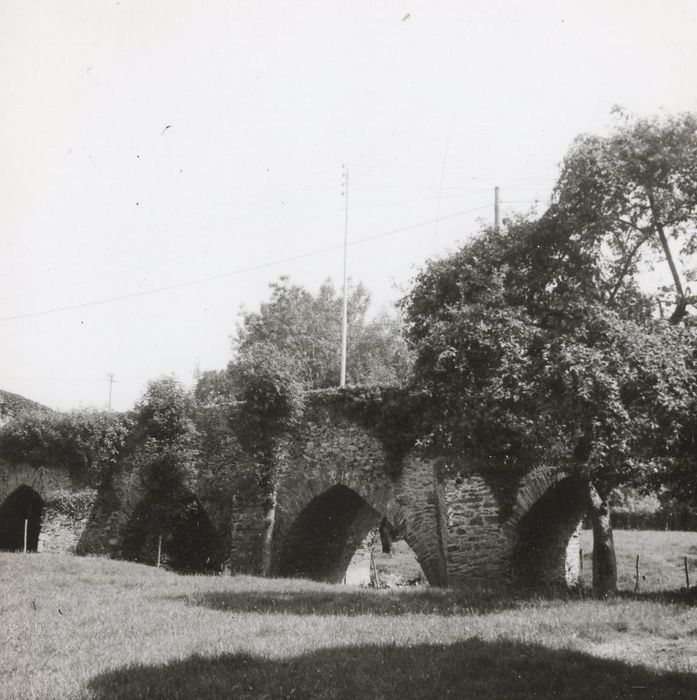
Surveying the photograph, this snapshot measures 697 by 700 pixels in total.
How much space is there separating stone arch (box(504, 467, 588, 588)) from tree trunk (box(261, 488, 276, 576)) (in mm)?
6163

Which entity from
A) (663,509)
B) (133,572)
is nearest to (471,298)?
(133,572)

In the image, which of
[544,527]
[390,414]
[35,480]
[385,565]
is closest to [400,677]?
[390,414]

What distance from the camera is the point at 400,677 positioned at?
6234 mm

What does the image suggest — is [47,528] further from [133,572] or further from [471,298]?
[471,298]

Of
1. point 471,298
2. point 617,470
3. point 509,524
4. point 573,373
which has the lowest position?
point 509,524

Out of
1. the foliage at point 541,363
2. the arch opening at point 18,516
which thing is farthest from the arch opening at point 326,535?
the arch opening at point 18,516

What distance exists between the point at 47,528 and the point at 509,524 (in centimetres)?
1475

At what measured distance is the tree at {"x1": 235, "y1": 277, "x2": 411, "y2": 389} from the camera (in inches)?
1342

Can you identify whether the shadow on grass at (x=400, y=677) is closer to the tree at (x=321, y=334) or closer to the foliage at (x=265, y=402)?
the foliage at (x=265, y=402)

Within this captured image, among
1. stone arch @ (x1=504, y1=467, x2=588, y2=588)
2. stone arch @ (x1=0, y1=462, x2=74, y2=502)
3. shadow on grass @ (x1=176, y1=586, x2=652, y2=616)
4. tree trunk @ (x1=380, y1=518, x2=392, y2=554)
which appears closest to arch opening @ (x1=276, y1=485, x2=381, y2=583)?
stone arch @ (x1=504, y1=467, x2=588, y2=588)

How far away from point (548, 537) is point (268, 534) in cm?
689

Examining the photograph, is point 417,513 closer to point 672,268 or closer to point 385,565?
point 672,268

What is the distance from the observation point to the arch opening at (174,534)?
18.7 m

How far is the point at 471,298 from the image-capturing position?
1338 cm
